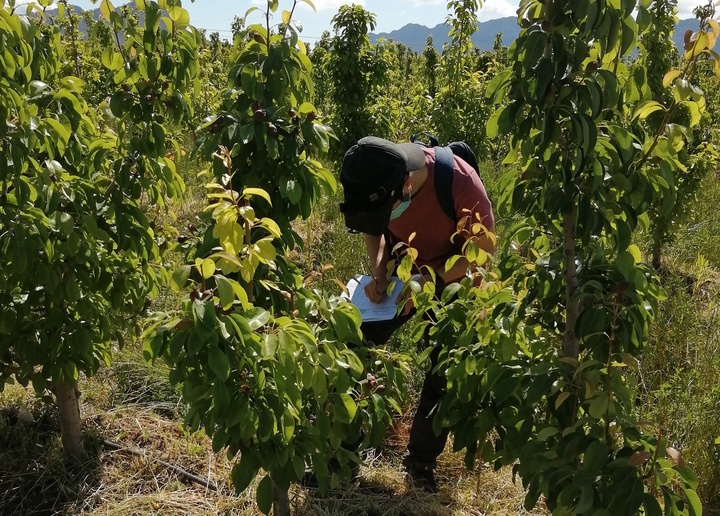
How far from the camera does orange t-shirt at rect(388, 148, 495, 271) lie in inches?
88.8

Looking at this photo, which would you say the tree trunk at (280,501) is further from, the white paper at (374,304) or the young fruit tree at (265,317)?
the white paper at (374,304)

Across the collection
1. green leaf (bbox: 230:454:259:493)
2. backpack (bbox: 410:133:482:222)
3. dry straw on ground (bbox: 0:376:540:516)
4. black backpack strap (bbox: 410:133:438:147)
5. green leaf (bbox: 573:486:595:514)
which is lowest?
dry straw on ground (bbox: 0:376:540:516)

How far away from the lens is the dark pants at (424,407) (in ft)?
8.11

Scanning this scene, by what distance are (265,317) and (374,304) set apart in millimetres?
1103

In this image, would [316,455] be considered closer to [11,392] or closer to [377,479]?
[377,479]

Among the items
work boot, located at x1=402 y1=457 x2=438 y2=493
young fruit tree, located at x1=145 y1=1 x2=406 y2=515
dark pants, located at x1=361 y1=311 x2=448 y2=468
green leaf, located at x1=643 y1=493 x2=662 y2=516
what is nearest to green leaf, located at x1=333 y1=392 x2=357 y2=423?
young fruit tree, located at x1=145 y1=1 x2=406 y2=515

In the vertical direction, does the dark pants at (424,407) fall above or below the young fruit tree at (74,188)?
below

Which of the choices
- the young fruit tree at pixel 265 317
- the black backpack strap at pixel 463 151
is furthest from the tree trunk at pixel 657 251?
the young fruit tree at pixel 265 317

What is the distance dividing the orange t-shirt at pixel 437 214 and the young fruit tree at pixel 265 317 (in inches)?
24.2

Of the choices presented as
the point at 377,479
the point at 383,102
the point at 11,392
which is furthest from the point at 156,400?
the point at 383,102

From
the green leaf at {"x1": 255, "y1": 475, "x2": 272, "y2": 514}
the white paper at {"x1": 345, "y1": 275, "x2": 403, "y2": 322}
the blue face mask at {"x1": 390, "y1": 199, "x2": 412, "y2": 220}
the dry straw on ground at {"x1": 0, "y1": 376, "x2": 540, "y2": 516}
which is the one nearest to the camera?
the green leaf at {"x1": 255, "y1": 475, "x2": 272, "y2": 514}

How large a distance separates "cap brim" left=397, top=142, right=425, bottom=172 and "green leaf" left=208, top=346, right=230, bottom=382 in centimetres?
110

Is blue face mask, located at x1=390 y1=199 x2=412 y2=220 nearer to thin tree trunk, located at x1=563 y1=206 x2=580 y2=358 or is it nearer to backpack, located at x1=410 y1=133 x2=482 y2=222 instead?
backpack, located at x1=410 y1=133 x2=482 y2=222

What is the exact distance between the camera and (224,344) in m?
1.34
